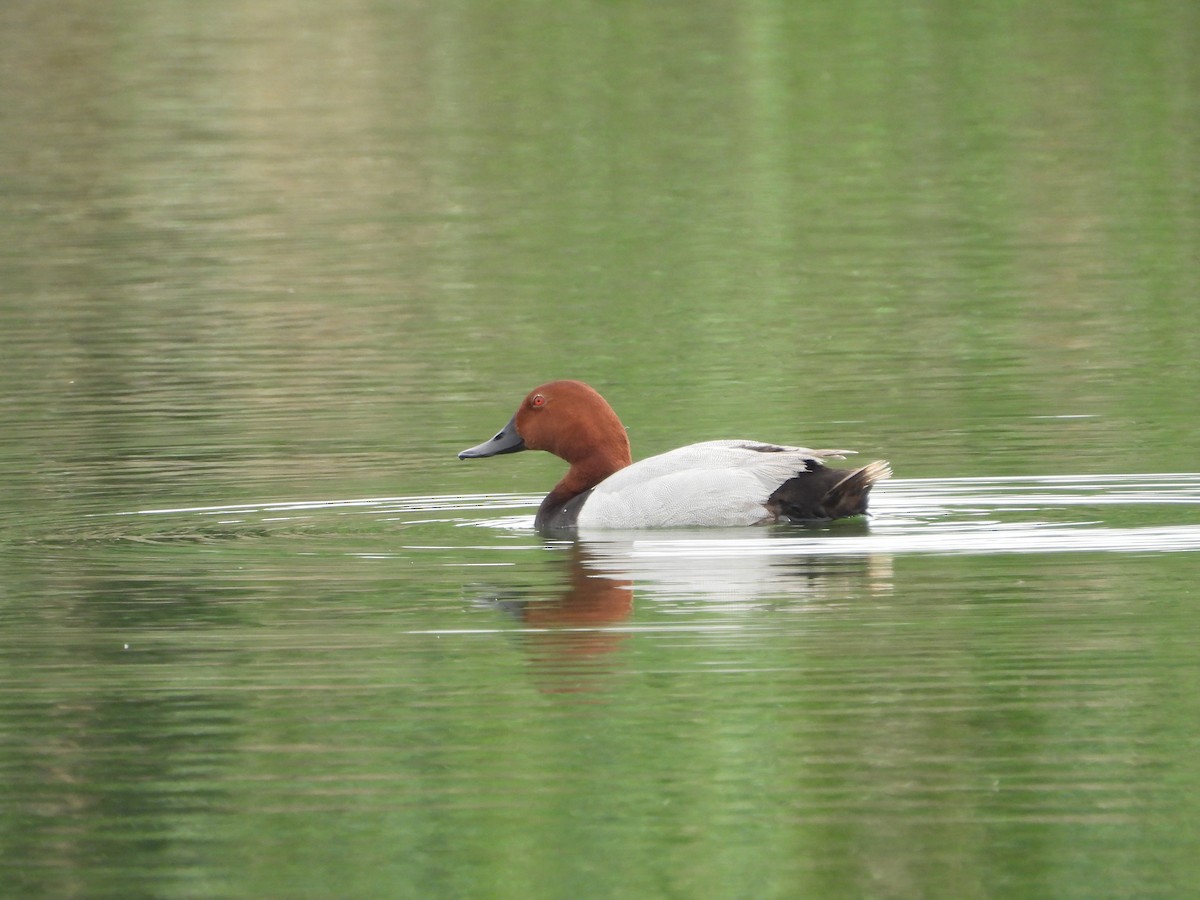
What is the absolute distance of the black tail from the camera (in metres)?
11.4

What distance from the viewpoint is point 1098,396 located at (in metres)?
14.9

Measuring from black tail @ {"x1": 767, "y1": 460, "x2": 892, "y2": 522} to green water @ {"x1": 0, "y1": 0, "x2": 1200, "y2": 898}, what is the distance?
13 centimetres

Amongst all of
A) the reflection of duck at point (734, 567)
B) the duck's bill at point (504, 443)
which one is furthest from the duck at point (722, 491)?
the duck's bill at point (504, 443)

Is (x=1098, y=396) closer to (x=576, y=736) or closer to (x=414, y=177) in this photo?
(x=576, y=736)

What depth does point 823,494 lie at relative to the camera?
11.4 m

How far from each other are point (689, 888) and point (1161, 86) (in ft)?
96.3

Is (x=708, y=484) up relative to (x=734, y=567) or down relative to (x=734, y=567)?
up

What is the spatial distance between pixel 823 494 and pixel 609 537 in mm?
997

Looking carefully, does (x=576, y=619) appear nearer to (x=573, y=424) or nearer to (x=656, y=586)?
(x=656, y=586)

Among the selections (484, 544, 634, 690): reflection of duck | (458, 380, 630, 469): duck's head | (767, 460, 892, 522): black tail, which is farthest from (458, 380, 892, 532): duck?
(484, 544, 634, 690): reflection of duck

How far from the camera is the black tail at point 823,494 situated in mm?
11352

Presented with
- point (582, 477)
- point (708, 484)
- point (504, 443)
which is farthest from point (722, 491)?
point (504, 443)

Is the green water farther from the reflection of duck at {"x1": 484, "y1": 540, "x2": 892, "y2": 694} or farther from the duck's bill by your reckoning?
the duck's bill

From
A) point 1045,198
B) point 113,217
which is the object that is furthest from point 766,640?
point 113,217
